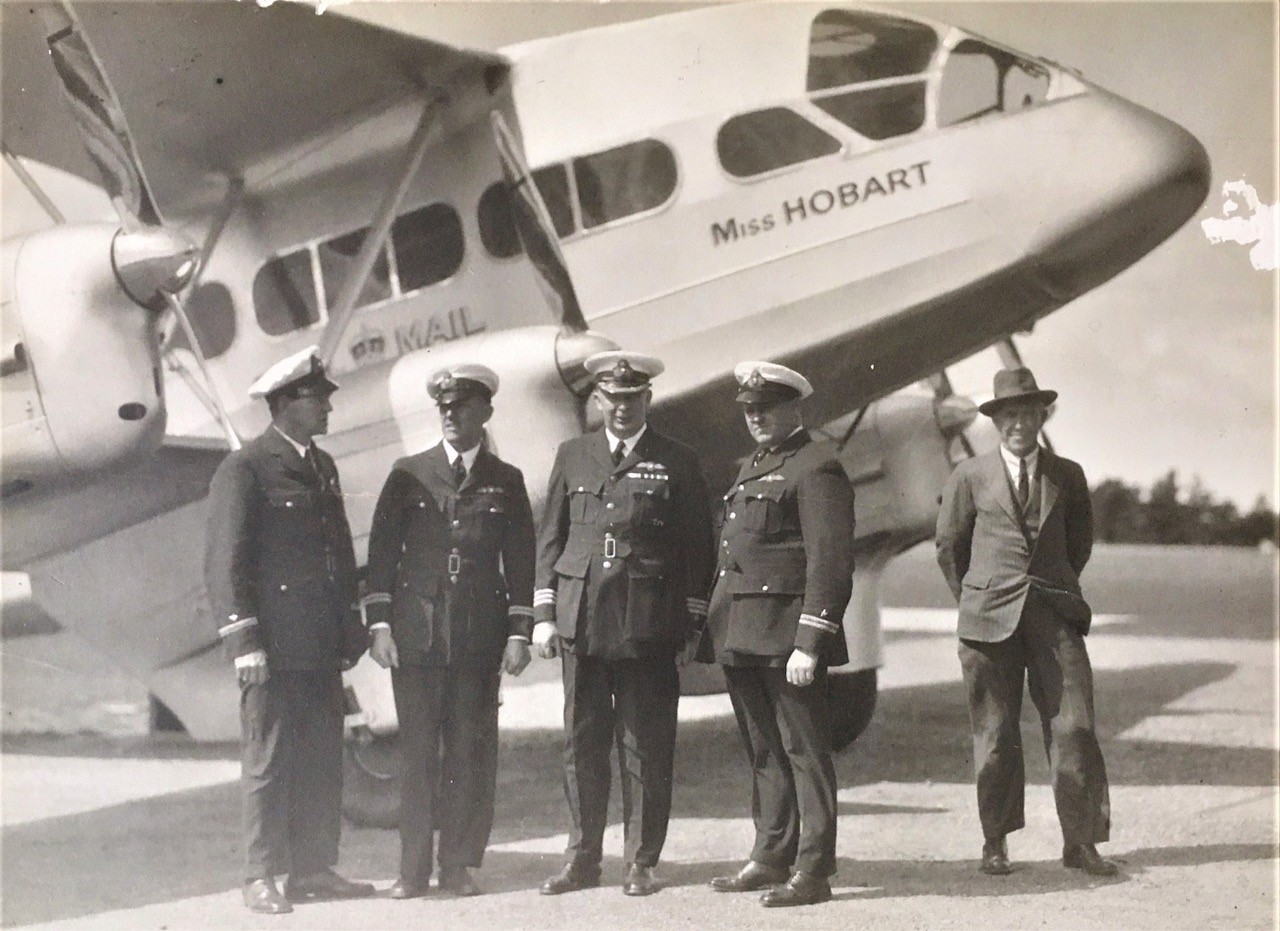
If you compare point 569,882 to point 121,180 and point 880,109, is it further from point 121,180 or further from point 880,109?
point 121,180

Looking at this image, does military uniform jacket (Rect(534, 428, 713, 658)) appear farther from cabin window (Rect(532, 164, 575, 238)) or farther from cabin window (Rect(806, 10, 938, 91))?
cabin window (Rect(806, 10, 938, 91))

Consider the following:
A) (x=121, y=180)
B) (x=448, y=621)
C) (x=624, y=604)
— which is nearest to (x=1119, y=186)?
(x=624, y=604)

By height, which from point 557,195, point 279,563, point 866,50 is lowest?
point 279,563

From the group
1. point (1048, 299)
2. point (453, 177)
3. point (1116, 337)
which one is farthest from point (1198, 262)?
point (453, 177)

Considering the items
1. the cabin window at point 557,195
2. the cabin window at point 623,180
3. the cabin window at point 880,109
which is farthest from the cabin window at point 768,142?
the cabin window at point 557,195

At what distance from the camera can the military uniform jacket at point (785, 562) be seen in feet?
15.4

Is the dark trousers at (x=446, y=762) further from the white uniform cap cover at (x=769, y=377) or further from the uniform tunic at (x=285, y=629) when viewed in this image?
the white uniform cap cover at (x=769, y=377)

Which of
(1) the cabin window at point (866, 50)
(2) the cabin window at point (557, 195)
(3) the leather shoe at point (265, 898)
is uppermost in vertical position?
(1) the cabin window at point (866, 50)

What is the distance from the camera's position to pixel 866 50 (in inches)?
245

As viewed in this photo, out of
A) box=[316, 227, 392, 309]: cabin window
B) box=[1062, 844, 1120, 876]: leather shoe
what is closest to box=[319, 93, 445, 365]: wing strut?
box=[316, 227, 392, 309]: cabin window

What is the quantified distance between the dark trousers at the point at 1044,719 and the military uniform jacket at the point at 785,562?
712mm

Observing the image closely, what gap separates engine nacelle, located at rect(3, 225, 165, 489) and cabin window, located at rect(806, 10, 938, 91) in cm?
339

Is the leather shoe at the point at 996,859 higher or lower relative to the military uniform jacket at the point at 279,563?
lower

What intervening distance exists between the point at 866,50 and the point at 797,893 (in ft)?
12.8
